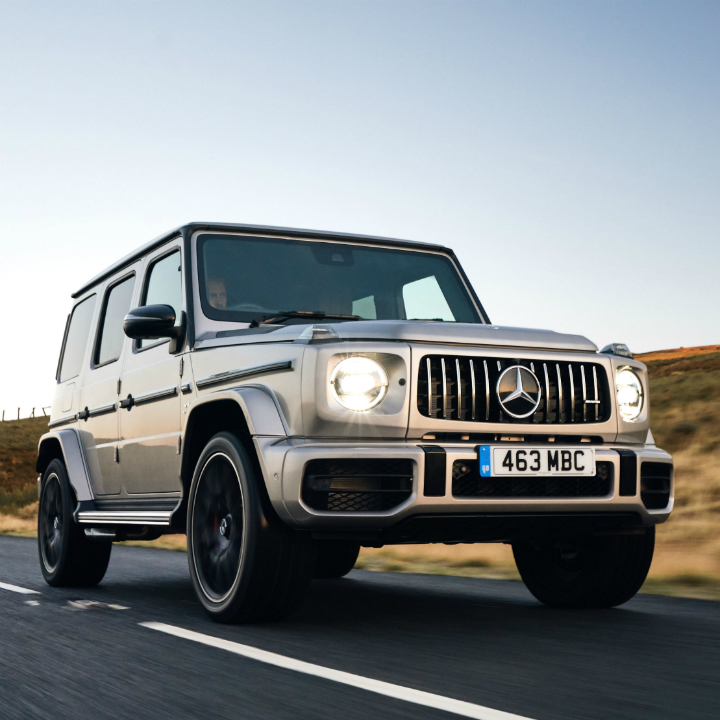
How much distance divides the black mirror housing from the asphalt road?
1554mm

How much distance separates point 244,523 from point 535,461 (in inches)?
54.7

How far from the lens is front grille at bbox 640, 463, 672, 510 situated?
5.06 metres

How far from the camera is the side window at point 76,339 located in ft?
26.4

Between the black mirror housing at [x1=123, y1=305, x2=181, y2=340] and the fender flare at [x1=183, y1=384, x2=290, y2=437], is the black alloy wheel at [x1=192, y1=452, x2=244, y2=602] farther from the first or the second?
the black mirror housing at [x1=123, y1=305, x2=181, y2=340]

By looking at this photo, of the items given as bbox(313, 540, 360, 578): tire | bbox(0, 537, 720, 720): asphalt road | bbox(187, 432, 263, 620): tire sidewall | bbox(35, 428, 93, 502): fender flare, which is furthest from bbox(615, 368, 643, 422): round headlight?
bbox(35, 428, 93, 502): fender flare

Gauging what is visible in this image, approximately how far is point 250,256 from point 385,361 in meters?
1.77

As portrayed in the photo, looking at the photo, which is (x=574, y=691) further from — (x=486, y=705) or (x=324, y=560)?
(x=324, y=560)

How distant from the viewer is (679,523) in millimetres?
12891

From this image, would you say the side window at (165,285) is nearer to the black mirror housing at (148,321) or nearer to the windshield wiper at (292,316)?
the black mirror housing at (148,321)

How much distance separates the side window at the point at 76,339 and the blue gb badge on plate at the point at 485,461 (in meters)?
4.28

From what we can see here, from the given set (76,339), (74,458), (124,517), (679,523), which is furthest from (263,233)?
(679,523)

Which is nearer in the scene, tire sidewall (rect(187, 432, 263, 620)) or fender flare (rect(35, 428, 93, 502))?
tire sidewall (rect(187, 432, 263, 620))

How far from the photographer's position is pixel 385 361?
4.72 metres

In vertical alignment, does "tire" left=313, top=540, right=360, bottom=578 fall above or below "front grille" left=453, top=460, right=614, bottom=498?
below
